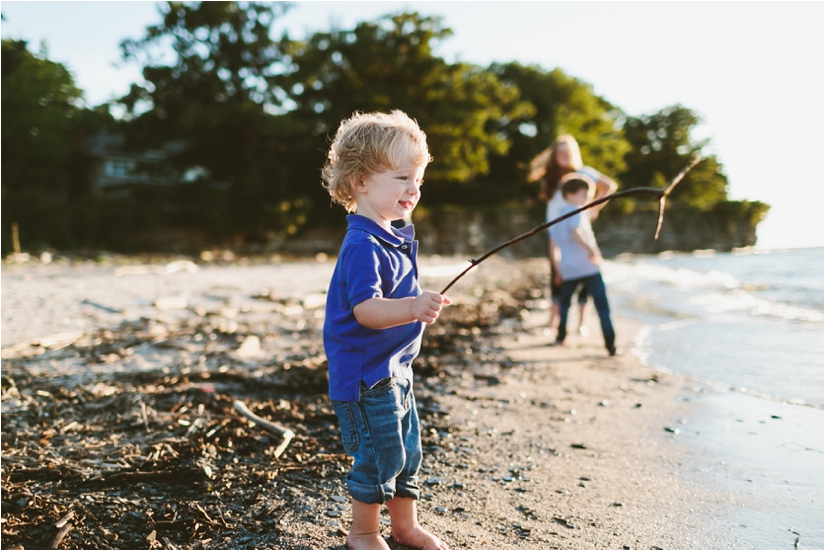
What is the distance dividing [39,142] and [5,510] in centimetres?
2498

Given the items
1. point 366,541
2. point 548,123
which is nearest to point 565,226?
point 366,541

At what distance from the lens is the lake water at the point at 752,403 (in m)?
2.28

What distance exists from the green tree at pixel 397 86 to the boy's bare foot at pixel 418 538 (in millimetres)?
21124

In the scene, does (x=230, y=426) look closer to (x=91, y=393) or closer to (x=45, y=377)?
(x=91, y=393)

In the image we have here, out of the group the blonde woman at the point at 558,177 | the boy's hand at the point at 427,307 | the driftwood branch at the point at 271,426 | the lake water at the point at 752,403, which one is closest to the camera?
the boy's hand at the point at 427,307

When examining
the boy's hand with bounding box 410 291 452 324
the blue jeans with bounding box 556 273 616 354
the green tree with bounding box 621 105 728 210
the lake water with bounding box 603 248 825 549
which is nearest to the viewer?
the boy's hand with bounding box 410 291 452 324

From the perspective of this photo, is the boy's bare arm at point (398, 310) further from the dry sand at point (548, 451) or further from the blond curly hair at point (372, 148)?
the dry sand at point (548, 451)

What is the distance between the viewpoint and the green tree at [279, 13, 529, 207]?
76.0ft

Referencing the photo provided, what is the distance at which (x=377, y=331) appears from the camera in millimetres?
2008

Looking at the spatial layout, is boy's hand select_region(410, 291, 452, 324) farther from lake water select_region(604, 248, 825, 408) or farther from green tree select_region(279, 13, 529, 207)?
green tree select_region(279, 13, 529, 207)

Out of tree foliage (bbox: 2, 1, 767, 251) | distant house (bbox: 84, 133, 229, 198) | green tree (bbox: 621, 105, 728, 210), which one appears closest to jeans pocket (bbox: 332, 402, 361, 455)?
tree foliage (bbox: 2, 1, 767, 251)

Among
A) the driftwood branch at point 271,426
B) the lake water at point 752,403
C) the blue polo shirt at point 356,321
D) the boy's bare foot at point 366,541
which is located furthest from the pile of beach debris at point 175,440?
the lake water at point 752,403

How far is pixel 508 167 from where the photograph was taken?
117 feet

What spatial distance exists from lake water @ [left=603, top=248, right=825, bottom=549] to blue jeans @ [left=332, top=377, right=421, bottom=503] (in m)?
1.19
